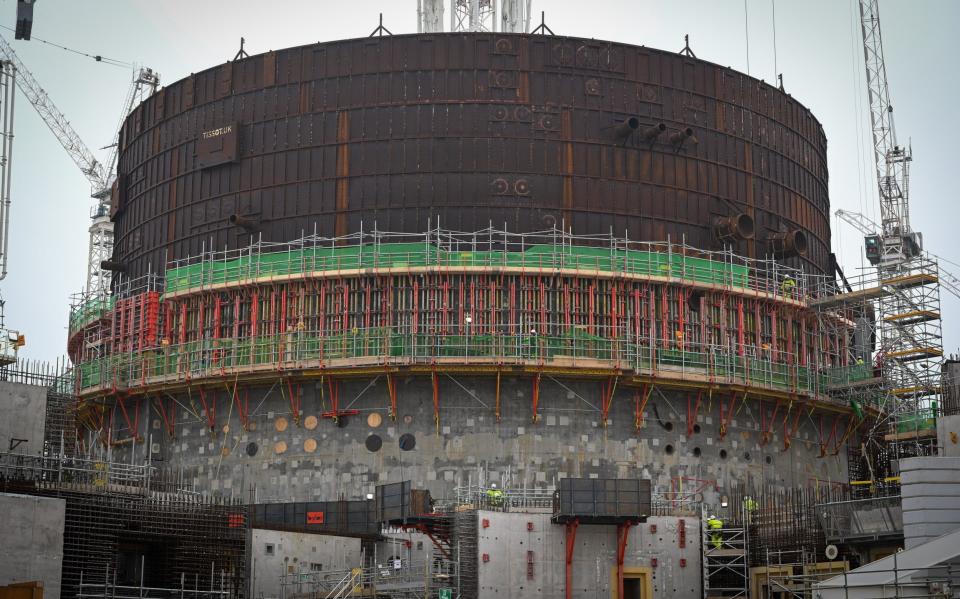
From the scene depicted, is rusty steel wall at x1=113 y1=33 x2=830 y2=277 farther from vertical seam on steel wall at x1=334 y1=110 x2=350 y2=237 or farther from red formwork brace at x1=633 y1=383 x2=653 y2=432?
red formwork brace at x1=633 y1=383 x2=653 y2=432

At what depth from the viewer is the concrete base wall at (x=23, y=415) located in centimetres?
6575

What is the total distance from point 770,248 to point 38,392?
40649 millimetres

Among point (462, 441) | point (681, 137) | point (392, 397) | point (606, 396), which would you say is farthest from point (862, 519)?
point (681, 137)

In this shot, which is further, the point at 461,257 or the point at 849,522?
the point at 461,257

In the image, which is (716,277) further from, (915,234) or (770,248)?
(915,234)

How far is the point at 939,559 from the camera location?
53.2m

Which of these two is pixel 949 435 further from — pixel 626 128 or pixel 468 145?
pixel 468 145

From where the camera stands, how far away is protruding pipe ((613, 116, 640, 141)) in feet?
265

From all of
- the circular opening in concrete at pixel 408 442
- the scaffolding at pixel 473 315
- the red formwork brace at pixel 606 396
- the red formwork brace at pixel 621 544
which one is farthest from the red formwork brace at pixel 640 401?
the red formwork brace at pixel 621 544

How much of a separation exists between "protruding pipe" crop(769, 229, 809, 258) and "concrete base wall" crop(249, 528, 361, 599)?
1150 inches

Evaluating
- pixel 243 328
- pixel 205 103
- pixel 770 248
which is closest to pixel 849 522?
pixel 770 248

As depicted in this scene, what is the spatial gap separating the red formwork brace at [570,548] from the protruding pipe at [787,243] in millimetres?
27687

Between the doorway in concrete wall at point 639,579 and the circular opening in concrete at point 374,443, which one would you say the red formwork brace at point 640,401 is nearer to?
the circular opening in concrete at point 374,443

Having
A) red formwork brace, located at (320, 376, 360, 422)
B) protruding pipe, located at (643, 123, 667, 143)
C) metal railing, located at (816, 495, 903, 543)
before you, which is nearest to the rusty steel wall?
protruding pipe, located at (643, 123, 667, 143)
